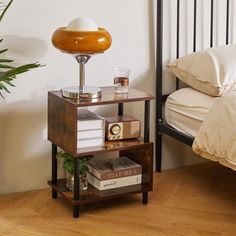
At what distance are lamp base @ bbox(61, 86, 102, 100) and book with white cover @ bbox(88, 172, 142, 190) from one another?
0.41 metres

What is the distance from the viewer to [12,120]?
3145 millimetres

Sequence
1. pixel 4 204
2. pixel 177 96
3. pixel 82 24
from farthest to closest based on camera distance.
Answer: pixel 177 96
pixel 4 204
pixel 82 24

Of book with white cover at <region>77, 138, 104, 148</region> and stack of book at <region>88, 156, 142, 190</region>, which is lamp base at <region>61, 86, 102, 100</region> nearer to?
book with white cover at <region>77, 138, 104, 148</region>

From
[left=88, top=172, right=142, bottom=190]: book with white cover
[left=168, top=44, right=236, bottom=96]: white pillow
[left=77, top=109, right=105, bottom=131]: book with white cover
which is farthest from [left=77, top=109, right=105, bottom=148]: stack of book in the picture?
[left=168, top=44, right=236, bottom=96]: white pillow

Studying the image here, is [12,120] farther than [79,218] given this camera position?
Yes

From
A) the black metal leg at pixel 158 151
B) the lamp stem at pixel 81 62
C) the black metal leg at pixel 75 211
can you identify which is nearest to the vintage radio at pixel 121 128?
the lamp stem at pixel 81 62

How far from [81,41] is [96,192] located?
0.72 meters

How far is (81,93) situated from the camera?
2.89 meters

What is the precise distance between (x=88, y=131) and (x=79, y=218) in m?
0.41

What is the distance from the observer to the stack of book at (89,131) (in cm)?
289

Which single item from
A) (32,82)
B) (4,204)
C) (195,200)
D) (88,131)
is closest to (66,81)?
(32,82)

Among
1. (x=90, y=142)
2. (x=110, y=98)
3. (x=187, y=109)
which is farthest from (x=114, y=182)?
(x=187, y=109)

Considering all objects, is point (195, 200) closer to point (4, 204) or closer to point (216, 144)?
point (216, 144)

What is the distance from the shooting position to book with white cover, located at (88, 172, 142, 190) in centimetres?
304
